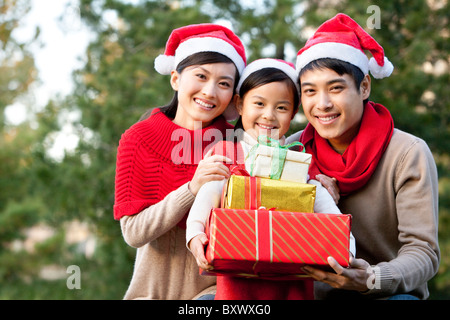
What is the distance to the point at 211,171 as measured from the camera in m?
1.96

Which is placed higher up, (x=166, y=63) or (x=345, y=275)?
(x=166, y=63)

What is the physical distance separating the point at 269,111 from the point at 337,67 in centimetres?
35

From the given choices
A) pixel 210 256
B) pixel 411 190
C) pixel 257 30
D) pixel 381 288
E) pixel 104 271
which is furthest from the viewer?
pixel 104 271

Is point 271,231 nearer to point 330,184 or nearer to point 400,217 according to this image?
point 330,184

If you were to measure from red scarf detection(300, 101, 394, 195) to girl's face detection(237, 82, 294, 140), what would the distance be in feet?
0.81

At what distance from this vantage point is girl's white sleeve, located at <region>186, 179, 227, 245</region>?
1.85 metres

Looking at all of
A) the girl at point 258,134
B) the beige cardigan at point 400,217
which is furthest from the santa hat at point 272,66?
the beige cardigan at point 400,217

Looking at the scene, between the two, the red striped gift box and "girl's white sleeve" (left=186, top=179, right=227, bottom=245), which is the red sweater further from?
the red striped gift box

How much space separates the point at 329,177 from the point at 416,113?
3.27 m

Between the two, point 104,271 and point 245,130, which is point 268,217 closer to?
point 245,130

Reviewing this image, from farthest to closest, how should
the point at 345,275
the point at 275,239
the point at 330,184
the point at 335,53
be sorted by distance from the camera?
the point at 335,53, the point at 330,184, the point at 345,275, the point at 275,239

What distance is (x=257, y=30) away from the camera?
198 inches

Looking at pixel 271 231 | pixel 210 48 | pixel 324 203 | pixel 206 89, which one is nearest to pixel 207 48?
pixel 210 48

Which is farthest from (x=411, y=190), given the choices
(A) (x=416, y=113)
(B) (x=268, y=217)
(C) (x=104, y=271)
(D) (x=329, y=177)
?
(C) (x=104, y=271)
